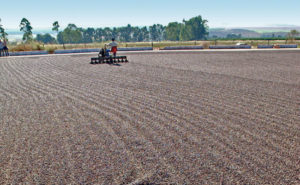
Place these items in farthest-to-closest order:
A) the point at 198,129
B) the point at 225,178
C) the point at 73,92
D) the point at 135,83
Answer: the point at 135,83
the point at 73,92
the point at 198,129
the point at 225,178

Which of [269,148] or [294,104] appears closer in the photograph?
[269,148]

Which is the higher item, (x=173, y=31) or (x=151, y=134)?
(x=173, y=31)

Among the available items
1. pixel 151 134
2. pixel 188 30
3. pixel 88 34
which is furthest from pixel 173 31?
pixel 151 134

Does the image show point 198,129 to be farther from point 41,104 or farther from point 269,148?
point 41,104

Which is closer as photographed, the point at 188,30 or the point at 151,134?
the point at 151,134

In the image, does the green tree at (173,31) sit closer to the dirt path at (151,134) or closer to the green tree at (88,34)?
the green tree at (88,34)

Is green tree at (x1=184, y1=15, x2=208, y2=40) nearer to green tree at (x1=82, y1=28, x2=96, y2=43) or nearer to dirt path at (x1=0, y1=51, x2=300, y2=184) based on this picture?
green tree at (x1=82, y1=28, x2=96, y2=43)

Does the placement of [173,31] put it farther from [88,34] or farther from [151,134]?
[151,134]

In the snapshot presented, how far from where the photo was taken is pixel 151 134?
18.9ft

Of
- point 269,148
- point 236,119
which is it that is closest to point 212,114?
point 236,119

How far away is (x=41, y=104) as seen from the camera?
8.28 m

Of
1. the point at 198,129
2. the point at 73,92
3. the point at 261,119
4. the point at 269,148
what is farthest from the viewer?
the point at 73,92

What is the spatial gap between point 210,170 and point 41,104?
254 inches

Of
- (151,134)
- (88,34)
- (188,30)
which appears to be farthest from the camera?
(88,34)
